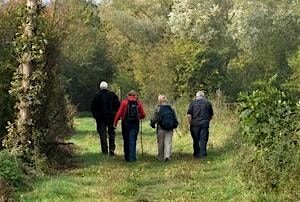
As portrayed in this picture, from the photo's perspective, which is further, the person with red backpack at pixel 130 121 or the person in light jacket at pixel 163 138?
the person in light jacket at pixel 163 138

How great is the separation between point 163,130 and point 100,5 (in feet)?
158

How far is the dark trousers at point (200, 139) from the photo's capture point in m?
19.0

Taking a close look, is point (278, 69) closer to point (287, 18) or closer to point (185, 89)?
point (287, 18)

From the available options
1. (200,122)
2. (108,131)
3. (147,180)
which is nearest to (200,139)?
(200,122)

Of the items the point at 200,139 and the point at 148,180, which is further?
the point at 200,139

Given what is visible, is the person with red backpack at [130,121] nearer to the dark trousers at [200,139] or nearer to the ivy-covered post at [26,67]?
the dark trousers at [200,139]

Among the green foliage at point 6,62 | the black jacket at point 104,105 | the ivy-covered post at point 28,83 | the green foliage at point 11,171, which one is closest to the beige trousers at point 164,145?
the black jacket at point 104,105

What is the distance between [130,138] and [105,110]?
4.30ft

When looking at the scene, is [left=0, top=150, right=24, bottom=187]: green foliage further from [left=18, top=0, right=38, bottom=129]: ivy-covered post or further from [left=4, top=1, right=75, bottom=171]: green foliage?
[left=18, top=0, right=38, bottom=129]: ivy-covered post

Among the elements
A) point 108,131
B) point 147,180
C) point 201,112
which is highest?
point 201,112

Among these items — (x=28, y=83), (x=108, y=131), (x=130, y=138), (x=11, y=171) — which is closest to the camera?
(x=11, y=171)

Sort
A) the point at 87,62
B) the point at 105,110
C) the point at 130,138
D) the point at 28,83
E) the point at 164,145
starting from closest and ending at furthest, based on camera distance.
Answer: the point at 28,83 < the point at 130,138 < the point at 164,145 < the point at 105,110 < the point at 87,62

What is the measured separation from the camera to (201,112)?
63.0 ft

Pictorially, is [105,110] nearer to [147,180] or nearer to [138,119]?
[138,119]
